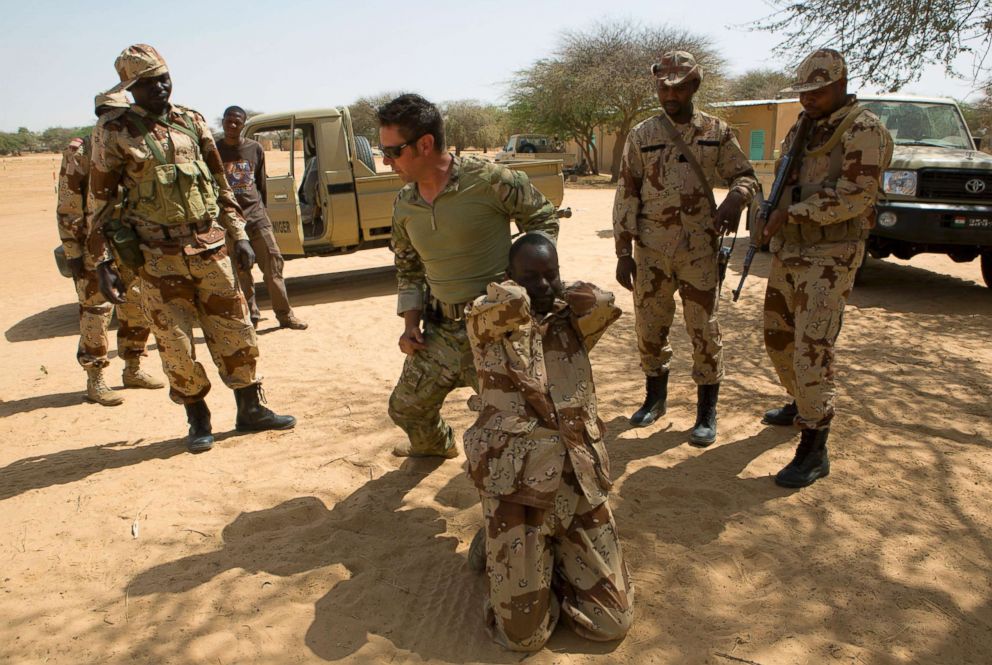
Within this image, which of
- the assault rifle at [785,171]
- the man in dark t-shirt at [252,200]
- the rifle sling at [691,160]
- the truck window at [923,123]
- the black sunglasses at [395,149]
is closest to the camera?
the black sunglasses at [395,149]

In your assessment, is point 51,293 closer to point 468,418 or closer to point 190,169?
point 190,169

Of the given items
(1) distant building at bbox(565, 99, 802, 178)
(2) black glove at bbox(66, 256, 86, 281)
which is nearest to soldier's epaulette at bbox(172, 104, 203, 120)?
(2) black glove at bbox(66, 256, 86, 281)

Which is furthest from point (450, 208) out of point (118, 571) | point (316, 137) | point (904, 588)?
point (316, 137)

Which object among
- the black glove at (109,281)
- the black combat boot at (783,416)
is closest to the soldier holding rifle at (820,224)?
the black combat boot at (783,416)

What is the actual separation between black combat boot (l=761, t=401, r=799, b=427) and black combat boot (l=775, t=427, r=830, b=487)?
641 millimetres

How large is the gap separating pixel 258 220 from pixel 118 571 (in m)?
4.33

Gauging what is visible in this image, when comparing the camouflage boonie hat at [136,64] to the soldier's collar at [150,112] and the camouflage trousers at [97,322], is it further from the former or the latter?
the camouflage trousers at [97,322]

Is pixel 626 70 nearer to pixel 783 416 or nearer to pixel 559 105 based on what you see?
pixel 559 105

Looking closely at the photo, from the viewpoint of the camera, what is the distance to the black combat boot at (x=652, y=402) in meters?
4.43

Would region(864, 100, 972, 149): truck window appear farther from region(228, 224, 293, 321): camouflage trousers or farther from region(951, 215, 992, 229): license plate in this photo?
region(228, 224, 293, 321): camouflage trousers

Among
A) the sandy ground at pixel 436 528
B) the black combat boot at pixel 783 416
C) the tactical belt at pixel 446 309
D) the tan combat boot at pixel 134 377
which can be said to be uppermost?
the tactical belt at pixel 446 309

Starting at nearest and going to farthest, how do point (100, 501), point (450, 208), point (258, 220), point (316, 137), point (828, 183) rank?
1. point (450, 208)
2. point (828, 183)
3. point (100, 501)
4. point (258, 220)
5. point (316, 137)

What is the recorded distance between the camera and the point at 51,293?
29.6 feet

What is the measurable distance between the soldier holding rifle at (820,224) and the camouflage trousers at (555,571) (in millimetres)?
1449
